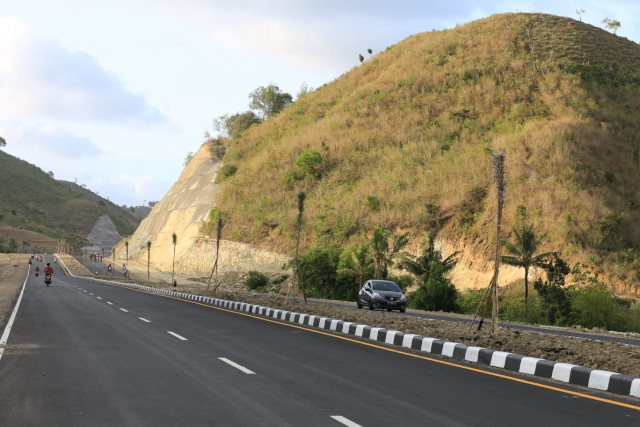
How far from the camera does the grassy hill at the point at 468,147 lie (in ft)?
176

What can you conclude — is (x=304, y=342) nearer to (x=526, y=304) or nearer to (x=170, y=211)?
(x=526, y=304)

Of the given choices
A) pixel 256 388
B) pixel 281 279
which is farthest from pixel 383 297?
pixel 281 279

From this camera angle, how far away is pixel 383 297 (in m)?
30.2

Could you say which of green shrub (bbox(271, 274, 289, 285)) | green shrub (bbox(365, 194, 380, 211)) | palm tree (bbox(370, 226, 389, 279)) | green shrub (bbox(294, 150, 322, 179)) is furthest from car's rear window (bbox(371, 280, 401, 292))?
green shrub (bbox(294, 150, 322, 179))

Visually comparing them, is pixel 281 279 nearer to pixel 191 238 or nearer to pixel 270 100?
pixel 191 238

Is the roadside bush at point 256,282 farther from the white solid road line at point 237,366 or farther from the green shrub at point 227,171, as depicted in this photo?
the white solid road line at point 237,366

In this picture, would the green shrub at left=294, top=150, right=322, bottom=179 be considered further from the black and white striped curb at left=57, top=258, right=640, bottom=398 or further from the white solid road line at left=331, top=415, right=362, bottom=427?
the white solid road line at left=331, top=415, right=362, bottom=427

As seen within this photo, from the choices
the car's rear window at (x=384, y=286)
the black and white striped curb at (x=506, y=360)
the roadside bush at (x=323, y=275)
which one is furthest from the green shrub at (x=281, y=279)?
the black and white striped curb at (x=506, y=360)

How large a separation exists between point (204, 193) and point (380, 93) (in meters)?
32.0

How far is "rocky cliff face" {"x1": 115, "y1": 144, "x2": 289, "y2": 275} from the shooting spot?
75688 mm

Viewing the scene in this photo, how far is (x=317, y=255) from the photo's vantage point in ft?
182

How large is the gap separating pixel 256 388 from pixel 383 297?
2209 centimetres

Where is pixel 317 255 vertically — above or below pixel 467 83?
below

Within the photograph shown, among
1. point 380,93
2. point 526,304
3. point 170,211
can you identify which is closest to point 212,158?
point 170,211
